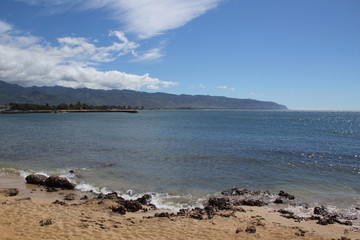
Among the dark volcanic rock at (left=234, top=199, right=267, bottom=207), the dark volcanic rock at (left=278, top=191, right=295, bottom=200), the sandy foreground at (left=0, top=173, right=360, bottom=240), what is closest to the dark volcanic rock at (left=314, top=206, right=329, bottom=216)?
the sandy foreground at (left=0, top=173, right=360, bottom=240)

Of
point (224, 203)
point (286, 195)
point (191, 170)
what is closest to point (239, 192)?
point (224, 203)

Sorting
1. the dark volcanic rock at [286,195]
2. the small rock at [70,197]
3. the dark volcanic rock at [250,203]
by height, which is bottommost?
the small rock at [70,197]

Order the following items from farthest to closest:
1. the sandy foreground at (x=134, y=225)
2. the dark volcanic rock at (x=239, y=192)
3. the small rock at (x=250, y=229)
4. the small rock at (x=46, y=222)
Answer: the dark volcanic rock at (x=239, y=192) < the small rock at (x=250, y=229) < the small rock at (x=46, y=222) < the sandy foreground at (x=134, y=225)

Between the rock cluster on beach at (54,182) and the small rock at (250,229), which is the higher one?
the small rock at (250,229)

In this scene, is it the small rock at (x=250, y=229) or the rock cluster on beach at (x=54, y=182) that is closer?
the small rock at (x=250, y=229)

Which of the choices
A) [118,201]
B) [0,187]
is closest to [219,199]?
[118,201]

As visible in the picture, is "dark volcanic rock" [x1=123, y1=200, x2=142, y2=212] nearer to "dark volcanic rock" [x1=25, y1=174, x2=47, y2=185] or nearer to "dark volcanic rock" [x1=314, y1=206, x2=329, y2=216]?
"dark volcanic rock" [x1=25, y1=174, x2=47, y2=185]

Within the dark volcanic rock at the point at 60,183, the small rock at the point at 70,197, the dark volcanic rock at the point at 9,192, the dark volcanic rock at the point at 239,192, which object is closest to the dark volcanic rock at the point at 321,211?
the dark volcanic rock at the point at 239,192

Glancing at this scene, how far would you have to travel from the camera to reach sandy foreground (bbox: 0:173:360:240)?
31.1 ft

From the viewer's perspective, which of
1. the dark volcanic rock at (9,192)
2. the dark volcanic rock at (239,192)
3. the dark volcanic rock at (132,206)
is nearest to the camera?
the dark volcanic rock at (132,206)

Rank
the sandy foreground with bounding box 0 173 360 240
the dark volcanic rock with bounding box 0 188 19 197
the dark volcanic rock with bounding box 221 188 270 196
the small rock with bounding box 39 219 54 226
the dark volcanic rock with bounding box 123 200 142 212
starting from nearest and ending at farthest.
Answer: the sandy foreground with bounding box 0 173 360 240 → the small rock with bounding box 39 219 54 226 → the dark volcanic rock with bounding box 123 200 142 212 → the dark volcanic rock with bounding box 0 188 19 197 → the dark volcanic rock with bounding box 221 188 270 196

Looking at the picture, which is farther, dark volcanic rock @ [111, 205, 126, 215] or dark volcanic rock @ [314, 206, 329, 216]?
dark volcanic rock @ [314, 206, 329, 216]

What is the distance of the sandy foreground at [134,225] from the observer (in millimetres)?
9469

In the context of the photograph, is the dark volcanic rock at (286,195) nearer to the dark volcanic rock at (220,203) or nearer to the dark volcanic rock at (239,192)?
the dark volcanic rock at (239,192)
